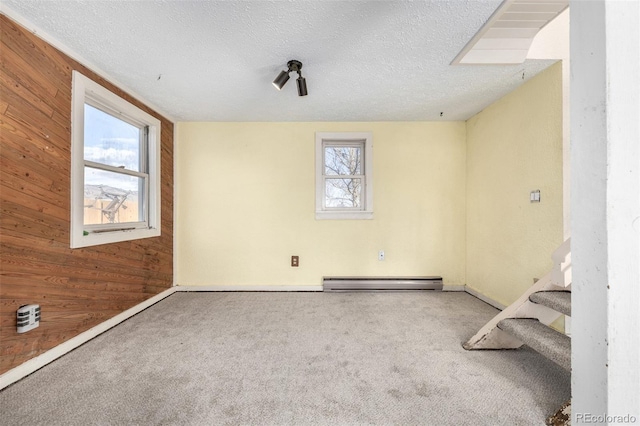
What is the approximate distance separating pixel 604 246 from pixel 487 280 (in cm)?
258

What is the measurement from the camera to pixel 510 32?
175 cm

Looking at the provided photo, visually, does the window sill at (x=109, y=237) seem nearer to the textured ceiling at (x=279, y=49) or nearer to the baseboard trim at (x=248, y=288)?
the baseboard trim at (x=248, y=288)

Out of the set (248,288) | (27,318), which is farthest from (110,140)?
(248,288)

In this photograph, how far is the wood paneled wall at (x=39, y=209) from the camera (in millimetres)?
1529

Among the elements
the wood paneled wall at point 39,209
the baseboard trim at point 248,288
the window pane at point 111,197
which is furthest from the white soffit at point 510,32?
the window pane at point 111,197

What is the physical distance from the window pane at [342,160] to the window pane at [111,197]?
2194mm

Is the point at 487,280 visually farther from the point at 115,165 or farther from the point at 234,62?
the point at 115,165

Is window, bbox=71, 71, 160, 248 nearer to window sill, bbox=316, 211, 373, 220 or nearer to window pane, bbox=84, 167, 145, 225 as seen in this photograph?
window pane, bbox=84, 167, 145, 225

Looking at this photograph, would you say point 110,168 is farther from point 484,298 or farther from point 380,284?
point 484,298

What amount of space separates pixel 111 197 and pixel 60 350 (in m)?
1.28

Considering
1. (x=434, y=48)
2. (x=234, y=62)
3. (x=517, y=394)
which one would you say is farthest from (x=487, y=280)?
(x=234, y=62)

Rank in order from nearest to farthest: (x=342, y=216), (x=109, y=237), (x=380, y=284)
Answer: (x=109, y=237) → (x=380, y=284) → (x=342, y=216)

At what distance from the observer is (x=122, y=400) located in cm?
138

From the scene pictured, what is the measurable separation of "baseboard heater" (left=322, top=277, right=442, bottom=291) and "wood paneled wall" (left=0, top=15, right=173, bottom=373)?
7.54 feet
